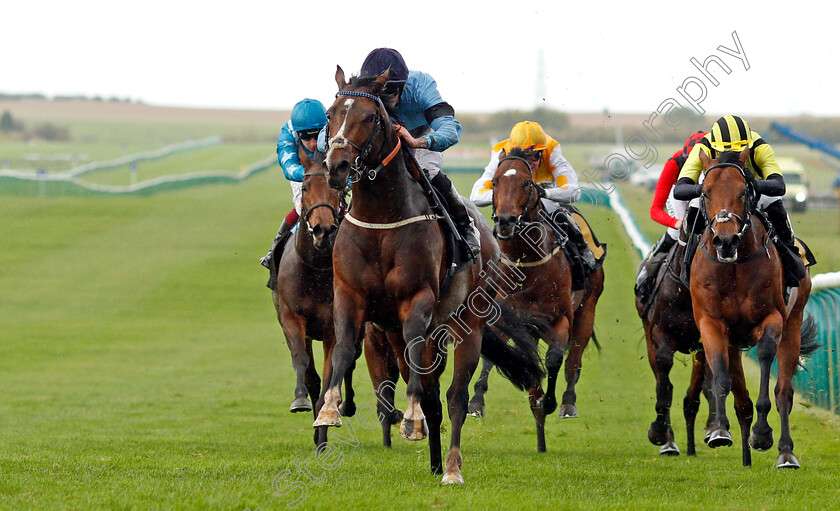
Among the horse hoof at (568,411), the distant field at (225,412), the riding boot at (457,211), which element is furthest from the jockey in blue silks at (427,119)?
the horse hoof at (568,411)

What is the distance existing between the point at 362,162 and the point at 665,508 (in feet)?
7.88

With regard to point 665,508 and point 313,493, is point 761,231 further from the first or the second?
point 313,493

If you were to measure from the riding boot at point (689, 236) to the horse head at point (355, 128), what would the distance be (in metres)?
2.73

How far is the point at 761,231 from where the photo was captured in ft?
24.7

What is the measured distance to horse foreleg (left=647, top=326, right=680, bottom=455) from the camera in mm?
8586

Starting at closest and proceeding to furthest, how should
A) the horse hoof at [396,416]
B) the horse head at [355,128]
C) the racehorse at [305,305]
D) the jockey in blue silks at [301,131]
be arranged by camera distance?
the horse head at [355,128] < the jockey in blue silks at [301,131] < the racehorse at [305,305] < the horse hoof at [396,416]

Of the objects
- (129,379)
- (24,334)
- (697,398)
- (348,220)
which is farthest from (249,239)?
(348,220)

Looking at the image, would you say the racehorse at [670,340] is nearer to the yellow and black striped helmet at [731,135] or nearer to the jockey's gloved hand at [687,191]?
the jockey's gloved hand at [687,191]

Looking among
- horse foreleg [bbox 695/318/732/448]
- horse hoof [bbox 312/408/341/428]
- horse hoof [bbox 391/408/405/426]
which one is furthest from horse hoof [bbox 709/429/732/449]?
horse hoof [bbox 391/408/405/426]

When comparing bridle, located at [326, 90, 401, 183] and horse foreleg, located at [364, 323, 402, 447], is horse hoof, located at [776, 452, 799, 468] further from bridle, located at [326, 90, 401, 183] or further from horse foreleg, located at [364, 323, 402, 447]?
bridle, located at [326, 90, 401, 183]

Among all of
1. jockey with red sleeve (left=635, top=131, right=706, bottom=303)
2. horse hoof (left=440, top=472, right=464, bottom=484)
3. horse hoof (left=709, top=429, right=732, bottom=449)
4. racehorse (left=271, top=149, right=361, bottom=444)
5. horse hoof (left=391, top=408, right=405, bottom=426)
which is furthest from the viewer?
horse hoof (left=391, top=408, right=405, bottom=426)

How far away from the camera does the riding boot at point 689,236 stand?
795cm

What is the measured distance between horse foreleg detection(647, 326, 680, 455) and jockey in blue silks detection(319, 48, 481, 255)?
8.13 feet

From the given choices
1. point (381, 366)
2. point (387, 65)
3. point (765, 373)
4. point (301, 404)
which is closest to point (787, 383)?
point (765, 373)
